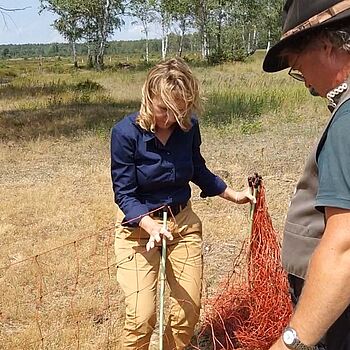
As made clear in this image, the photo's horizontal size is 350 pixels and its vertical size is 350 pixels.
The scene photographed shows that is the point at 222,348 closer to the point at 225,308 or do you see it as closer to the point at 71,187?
the point at 225,308

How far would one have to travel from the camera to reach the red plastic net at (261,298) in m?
3.08

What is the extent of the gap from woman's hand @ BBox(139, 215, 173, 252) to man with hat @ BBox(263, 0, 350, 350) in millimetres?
1080

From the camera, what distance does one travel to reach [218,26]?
131 feet

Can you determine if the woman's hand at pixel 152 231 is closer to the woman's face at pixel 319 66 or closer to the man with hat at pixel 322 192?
the man with hat at pixel 322 192

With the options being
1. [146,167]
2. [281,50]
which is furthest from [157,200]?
[281,50]

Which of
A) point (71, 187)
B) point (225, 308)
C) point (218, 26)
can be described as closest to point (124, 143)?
point (225, 308)

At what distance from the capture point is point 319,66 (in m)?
1.37

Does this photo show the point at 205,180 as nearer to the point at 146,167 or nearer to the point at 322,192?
the point at 146,167

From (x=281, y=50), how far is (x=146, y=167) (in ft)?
4.64

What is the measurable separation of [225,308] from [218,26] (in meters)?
38.1

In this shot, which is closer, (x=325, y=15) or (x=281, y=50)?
(x=325, y=15)

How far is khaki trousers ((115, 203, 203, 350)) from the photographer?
271 cm

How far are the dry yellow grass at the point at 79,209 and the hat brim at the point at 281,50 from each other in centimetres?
234

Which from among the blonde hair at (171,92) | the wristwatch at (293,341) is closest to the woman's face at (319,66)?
the wristwatch at (293,341)
